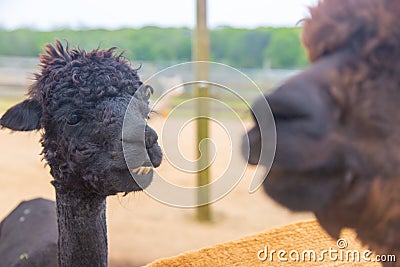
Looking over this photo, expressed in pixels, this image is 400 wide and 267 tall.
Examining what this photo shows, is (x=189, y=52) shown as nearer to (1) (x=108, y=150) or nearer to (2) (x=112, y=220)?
(2) (x=112, y=220)

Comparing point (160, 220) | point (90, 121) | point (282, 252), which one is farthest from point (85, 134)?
point (160, 220)

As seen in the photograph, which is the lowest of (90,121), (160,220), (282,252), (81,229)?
(160,220)

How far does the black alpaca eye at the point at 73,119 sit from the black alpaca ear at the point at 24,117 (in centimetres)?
13

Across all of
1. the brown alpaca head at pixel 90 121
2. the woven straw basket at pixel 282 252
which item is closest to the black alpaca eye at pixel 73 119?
the brown alpaca head at pixel 90 121

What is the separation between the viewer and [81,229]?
1730 millimetres

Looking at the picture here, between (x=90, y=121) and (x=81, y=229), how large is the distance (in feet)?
1.10

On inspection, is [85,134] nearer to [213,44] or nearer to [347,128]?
[347,128]

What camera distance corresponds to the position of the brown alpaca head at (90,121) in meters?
1.61

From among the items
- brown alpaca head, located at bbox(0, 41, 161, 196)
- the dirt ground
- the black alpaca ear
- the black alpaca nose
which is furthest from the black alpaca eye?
the dirt ground

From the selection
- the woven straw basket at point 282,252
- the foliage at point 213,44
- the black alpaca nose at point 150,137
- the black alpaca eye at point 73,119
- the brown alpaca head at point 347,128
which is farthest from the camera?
the foliage at point 213,44

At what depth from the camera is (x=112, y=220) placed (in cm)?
517

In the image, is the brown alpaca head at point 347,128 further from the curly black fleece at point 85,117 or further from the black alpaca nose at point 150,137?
the curly black fleece at point 85,117

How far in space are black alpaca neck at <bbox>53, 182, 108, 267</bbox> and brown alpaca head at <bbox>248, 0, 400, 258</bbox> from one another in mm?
837

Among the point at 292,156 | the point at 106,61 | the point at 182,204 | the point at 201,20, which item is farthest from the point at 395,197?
the point at 201,20
